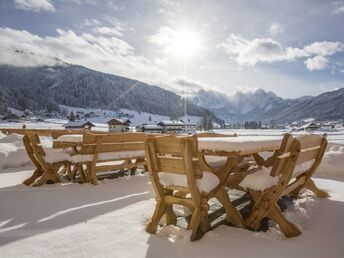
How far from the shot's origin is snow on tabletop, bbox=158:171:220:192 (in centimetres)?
329

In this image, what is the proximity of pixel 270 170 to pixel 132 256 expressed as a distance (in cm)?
179

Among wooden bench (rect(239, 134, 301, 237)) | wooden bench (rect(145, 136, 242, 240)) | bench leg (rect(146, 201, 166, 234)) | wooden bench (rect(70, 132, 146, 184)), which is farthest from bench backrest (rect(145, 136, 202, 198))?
wooden bench (rect(70, 132, 146, 184))

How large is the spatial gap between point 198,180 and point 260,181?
705mm

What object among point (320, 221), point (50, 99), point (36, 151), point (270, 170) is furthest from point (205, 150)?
point (50, 99)

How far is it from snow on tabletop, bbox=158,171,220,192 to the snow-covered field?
527mm

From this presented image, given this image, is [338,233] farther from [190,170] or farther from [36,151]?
[36,151]

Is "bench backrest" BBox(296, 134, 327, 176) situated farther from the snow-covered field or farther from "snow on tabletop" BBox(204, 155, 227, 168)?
"snow on tabletop" BBox(204, 155, 227, 168)

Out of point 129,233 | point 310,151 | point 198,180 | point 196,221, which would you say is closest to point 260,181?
point 198,180

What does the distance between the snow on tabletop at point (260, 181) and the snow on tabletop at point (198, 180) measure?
36 cm

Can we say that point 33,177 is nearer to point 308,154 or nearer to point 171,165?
point 171,165

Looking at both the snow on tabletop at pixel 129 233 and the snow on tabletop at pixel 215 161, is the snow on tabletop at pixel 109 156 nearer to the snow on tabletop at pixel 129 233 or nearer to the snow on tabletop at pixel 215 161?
the snow on tabletop at pixel 129 233

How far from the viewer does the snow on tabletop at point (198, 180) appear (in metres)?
3.29

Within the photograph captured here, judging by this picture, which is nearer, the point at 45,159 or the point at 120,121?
the point at 45,159

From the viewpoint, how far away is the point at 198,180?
10.8 ft
